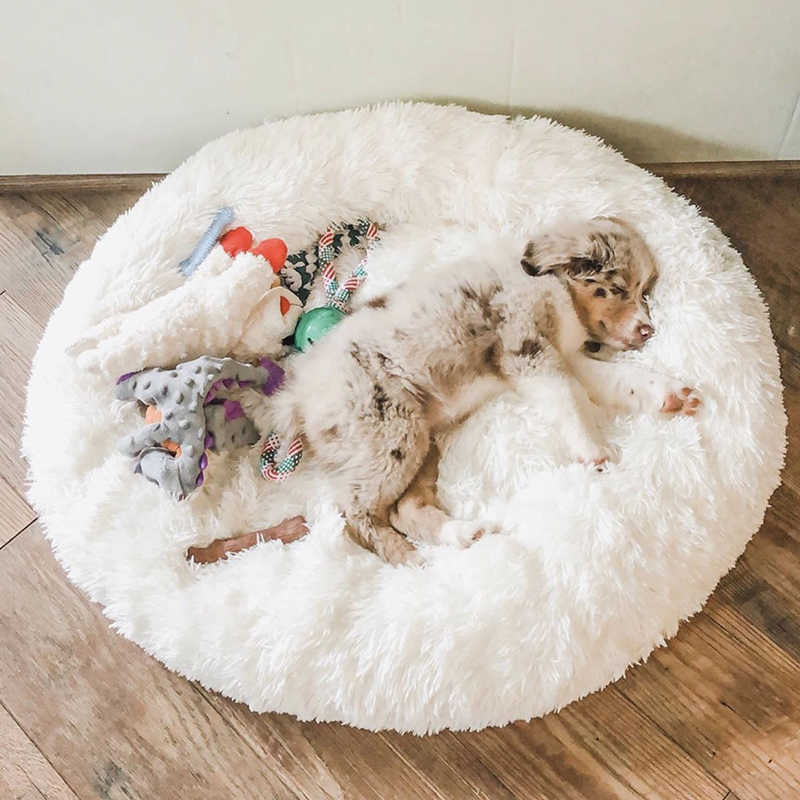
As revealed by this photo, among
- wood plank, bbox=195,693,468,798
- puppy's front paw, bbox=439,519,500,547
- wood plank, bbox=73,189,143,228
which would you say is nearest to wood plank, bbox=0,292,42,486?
wood plank, bbox=73,189,143,228

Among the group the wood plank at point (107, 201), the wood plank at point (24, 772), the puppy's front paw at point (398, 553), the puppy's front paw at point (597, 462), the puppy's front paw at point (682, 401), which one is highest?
the wood plank at point (107, 201)

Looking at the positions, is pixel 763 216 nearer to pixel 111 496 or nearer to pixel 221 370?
pixel 221 370

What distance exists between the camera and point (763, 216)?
2338 mm

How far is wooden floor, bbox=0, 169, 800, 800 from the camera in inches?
67.7

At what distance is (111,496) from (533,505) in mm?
837

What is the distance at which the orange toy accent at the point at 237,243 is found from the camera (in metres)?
2.13

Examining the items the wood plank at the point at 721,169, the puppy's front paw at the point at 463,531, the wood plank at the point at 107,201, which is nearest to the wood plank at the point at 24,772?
the puppy's front paw at the point at 463,531

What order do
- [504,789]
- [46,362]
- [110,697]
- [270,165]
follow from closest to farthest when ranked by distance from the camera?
1. [504,789]
2. [110,697]
3. [46,362]
4. [270,165]

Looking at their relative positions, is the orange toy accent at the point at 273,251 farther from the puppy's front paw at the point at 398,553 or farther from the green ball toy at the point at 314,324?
the puppy's front paw at the point at 398,553

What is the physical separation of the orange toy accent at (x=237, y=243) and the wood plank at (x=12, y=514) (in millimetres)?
728

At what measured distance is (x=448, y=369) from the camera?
6.14 ft

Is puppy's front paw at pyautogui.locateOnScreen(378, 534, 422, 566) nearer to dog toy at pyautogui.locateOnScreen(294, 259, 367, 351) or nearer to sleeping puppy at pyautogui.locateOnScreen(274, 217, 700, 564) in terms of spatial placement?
sleeping puppy at pyautogui.locateOnScreen(274, 217, 700, 564)

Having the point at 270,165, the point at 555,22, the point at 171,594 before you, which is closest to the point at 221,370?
the point at 171,594

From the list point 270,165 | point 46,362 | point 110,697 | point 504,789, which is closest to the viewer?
point 504,789
